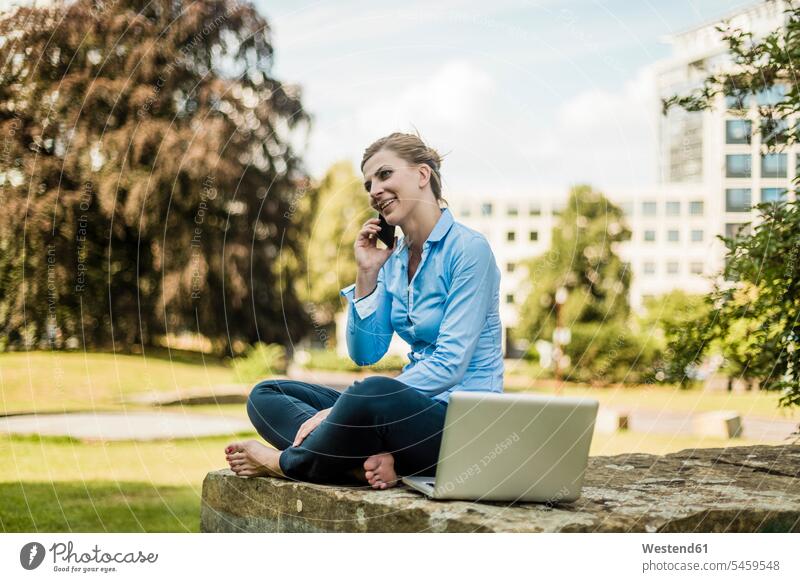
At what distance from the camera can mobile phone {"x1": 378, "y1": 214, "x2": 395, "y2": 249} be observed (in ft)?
9.95

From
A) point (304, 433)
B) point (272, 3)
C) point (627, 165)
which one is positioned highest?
point (272, 3)

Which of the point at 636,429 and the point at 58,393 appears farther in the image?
the point at 636,429

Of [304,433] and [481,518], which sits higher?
[304,433]

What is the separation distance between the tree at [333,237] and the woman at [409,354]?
11.7 meters

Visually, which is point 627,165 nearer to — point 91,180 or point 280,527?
point 280,527

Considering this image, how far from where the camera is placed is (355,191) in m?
19.0

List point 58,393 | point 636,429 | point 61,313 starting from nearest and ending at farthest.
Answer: point 58,393, point 61,313, point 636,429

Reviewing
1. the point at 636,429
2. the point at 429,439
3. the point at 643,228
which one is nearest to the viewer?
the point at 429,439

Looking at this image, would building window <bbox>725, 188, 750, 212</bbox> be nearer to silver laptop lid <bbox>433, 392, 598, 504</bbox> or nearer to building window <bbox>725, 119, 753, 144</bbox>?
building window <bbox>725, 119, 753, 144</bbox>

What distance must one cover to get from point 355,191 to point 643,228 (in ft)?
25.4

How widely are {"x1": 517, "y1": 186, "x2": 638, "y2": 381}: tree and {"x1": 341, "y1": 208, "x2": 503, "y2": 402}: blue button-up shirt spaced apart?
475 inches
